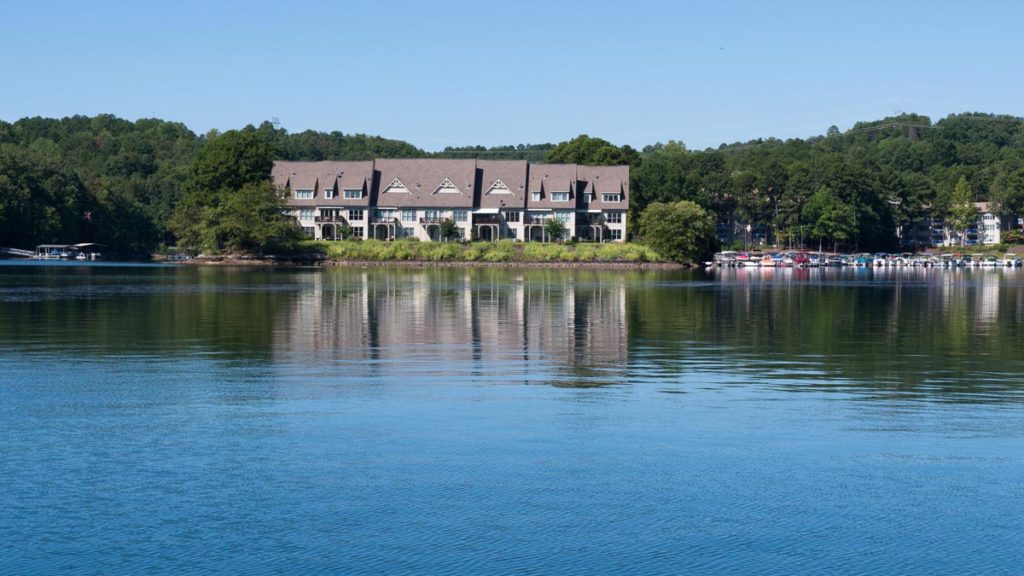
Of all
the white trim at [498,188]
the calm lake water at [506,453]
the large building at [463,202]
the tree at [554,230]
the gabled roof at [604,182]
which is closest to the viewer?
the calm lake water at [506,453]

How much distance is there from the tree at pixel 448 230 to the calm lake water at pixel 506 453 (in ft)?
259

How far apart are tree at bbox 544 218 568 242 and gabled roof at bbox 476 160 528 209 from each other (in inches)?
163

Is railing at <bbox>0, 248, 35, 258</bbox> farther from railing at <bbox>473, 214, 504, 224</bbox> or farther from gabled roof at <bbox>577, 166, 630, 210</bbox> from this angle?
gabled roof at <bbox>577, 166, 630, 210</bbox>

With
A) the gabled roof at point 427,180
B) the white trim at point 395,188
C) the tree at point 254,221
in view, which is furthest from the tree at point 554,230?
the tree at point 254,221

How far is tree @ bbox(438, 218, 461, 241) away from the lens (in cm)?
10900

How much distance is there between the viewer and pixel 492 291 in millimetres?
53188

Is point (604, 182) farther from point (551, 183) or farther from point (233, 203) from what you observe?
point (233, 203)

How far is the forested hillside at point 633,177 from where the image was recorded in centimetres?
11331

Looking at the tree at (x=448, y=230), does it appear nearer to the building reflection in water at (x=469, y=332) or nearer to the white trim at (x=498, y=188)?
the white trim at (x=498, y=188)

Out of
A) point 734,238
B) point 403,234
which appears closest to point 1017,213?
point 734,238

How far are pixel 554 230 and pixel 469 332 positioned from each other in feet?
256

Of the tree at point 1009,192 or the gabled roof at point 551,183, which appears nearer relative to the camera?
the gabled roof at point 551,183

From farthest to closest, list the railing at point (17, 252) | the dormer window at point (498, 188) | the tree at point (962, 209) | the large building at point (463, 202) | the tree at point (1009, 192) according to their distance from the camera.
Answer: the tree at point (962, 209) → the tree at point (1009, 192) → the dormer window at point (498, 188) → the large building at point (463, 202) → the railing at point (17, 252)

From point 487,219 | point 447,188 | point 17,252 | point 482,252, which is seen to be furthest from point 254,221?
point 17,252
